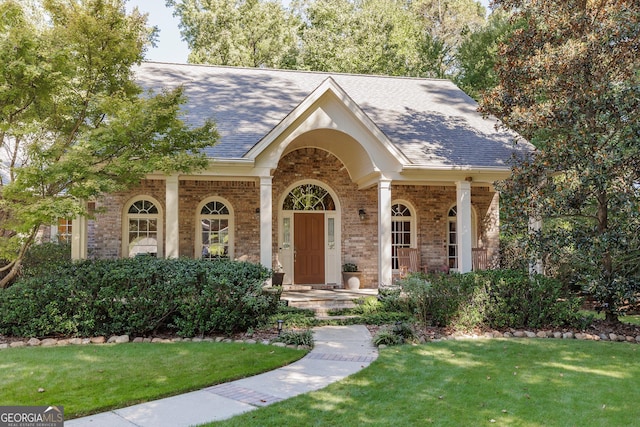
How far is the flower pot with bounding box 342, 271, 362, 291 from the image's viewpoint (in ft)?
44.7

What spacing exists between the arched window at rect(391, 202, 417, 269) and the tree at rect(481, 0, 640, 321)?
16.2 ft

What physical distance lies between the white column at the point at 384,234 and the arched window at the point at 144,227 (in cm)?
607

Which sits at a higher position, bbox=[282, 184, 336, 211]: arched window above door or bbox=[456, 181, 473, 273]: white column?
bbox=[282, 184, 336, 211]: arched window above door

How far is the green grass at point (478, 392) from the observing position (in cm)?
470

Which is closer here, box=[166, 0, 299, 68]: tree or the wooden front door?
the wooden front door

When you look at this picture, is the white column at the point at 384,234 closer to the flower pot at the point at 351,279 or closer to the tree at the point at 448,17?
the flower pot at the point at 351,279

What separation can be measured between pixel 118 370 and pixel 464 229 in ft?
30.0

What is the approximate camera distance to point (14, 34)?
7422 millimetres

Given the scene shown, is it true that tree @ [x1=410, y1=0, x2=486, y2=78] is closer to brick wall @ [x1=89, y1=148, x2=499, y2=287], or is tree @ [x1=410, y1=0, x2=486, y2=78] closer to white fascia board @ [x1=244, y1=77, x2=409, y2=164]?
brick wall @ [x1=89, y1=148, x2=499, y2=287]

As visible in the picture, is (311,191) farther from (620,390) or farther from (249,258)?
(620,390)

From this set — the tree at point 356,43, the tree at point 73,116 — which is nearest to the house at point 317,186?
the tree at point 73,116

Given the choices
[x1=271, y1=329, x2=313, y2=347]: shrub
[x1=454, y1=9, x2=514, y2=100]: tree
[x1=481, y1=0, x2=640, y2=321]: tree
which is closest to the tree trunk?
[x1=481, y1=0, x2=640, y2=321]: tree

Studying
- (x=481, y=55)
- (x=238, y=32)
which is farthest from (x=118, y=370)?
(x=238, y=32)

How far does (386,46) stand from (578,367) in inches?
987
